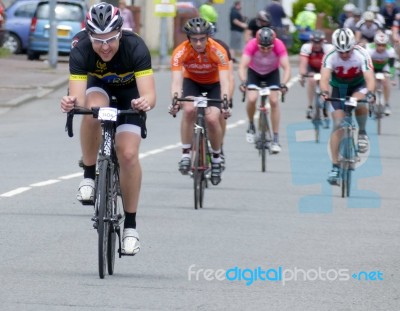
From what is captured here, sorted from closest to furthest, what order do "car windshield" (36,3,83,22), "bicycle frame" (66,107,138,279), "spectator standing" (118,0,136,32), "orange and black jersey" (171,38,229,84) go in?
"bicycle frame" (66,107,138,279) < "orange and black jersey" (171,38,229,84) < "spectator standing" (118,0,136,32) < "car windshield" (36,3,83,22)

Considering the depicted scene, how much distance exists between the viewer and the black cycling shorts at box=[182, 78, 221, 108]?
16312 mm

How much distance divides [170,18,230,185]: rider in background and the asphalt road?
1.59 ft

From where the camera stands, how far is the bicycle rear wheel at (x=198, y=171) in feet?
47.7

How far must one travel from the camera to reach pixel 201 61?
15914 millimetres

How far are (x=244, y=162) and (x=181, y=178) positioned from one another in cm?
284

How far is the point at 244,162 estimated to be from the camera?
20375 mm

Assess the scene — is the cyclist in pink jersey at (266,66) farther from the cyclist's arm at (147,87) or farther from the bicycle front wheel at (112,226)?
the bicycle front wheel at (112,226)

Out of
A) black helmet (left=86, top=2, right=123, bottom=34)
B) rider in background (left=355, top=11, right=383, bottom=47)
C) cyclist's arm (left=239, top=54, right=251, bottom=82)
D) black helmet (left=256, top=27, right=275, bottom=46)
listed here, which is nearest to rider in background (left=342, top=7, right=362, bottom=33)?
rider in background (left=355, top=11, right=383, bottom=47)

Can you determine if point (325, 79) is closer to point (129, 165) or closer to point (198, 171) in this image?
point (198, 171)

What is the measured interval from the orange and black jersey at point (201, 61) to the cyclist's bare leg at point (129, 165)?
5.41 meters

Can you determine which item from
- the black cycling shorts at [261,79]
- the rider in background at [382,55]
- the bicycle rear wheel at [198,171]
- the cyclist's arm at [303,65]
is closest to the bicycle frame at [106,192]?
the bicycle rear wheel at [198,171]

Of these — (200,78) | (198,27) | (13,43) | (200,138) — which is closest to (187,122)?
(200,138)

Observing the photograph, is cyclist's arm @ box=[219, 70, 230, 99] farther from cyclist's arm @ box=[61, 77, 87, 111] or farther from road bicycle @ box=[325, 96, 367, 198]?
cyclist's arm @ box=[61, 77, 87, 111]

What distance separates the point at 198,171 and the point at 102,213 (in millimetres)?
5605
